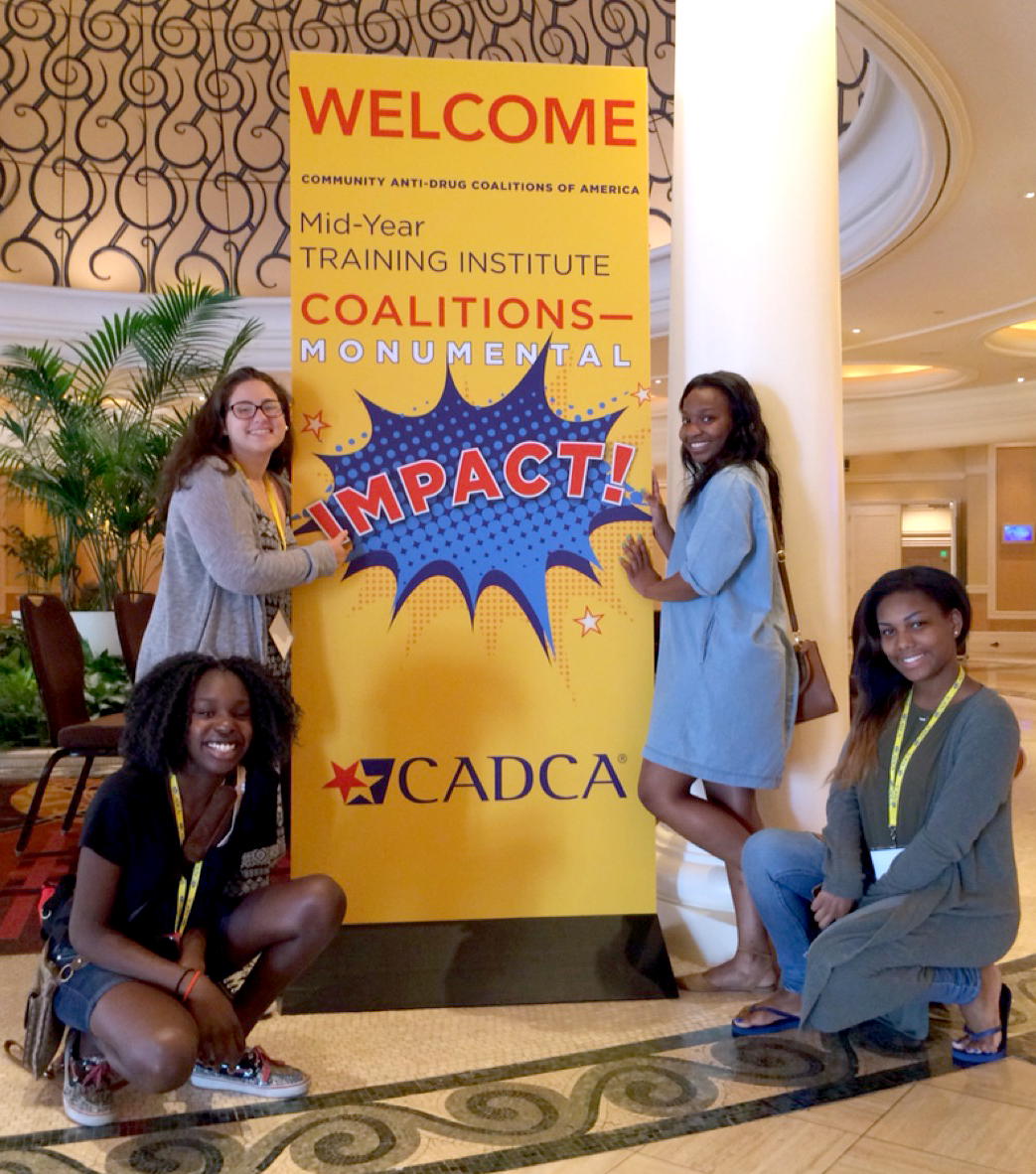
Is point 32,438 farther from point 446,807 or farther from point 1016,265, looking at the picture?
point 1016,265

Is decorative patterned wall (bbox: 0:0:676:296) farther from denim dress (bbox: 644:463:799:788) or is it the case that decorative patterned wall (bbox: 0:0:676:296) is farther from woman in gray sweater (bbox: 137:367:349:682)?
denim dress (bbox: 644:463:799:788)

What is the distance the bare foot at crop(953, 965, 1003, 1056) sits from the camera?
8.04 ft

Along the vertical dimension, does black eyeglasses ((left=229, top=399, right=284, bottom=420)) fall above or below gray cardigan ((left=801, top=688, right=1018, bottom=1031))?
above

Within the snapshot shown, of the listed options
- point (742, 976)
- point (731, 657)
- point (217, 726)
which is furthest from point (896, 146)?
point (217, 726)

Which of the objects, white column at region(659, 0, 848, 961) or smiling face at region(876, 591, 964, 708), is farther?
white column at region(659, 0, 848, 961)

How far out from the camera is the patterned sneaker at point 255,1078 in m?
2.32

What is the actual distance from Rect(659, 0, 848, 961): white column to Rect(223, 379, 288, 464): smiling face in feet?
3.89

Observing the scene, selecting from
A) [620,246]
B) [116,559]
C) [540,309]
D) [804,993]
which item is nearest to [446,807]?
[804,993]

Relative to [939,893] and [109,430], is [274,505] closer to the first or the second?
[939,893]

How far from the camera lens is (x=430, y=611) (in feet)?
9.64

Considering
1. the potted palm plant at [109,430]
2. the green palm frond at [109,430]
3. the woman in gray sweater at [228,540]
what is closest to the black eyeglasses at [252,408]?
the woman in gray sweater at [228,540]

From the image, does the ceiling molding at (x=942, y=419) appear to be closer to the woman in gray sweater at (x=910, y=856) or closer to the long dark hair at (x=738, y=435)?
the long dark hair at (x=738, y=435)

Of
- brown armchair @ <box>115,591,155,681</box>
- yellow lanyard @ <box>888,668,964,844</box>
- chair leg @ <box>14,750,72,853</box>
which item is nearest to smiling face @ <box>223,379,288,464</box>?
yellow lanyard @ <box>888,668,964,844</box>

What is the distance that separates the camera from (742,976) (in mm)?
2902
